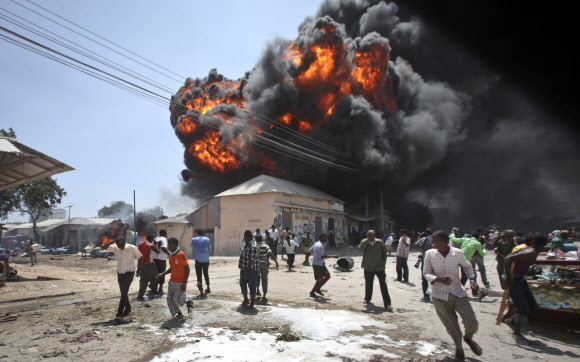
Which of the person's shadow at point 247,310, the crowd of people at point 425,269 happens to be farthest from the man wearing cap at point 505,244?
the person's shadow at point 247,310

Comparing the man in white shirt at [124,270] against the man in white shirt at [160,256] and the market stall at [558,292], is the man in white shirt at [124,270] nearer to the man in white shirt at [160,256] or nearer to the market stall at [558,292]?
the man in white shirt at [160,256]

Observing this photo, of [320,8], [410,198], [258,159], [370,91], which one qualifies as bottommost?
[410,198]

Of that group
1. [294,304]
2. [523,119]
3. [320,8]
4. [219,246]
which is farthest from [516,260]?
[320,8]

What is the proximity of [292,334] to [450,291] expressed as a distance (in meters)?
2.49

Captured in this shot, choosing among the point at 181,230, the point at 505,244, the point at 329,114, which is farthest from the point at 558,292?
the point at 329,114

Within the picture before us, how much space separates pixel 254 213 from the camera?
85.3 feet

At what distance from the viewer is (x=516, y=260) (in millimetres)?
5695

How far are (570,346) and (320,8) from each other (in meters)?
50.4

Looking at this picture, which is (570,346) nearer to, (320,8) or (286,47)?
(286,47)

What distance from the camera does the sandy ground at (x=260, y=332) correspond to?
4.79 m

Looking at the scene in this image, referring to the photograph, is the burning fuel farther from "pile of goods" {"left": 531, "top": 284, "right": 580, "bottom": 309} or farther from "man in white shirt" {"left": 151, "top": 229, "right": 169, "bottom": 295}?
"pile of goods" {"left": 531, "top": 284, "right": 580, "bottom": 309}

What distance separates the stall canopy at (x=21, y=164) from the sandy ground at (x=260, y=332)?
13.7 feet

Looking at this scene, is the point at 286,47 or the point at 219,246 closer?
the point at 219,246

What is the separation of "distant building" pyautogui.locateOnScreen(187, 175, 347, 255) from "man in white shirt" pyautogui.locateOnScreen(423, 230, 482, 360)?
20.5 meters
